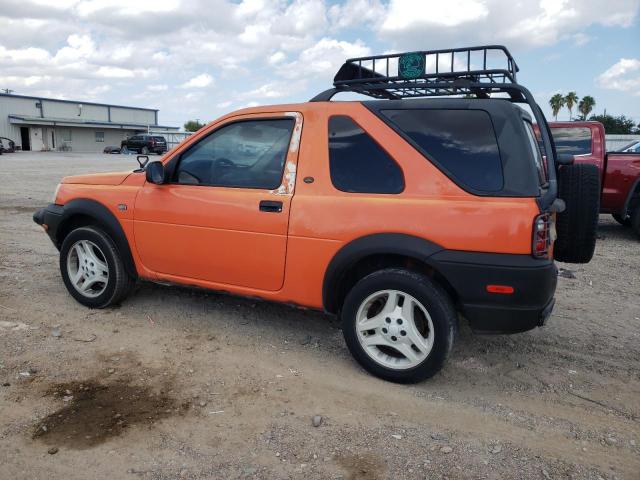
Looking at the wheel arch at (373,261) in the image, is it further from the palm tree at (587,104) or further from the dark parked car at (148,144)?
the palm tree at (587,104)

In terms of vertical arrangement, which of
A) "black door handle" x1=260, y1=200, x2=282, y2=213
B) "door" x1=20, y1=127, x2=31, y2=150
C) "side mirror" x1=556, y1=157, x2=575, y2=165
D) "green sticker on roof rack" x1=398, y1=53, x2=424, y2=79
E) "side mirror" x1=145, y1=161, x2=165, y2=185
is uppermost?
"door" x1=20, y1=127, x2=31, y2=150

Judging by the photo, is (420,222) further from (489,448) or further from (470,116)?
(489,448)

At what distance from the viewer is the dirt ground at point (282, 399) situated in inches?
105

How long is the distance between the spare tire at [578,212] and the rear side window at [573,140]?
18.1 ft

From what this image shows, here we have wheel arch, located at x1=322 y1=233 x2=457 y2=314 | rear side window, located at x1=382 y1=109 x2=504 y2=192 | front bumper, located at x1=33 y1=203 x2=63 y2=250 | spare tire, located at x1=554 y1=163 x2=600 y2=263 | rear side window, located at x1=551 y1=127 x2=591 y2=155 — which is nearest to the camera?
rear side window, located at x1=382 y1=109 x2=504 y2=192

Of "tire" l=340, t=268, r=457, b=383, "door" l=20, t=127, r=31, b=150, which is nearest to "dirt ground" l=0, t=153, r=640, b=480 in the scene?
"tire" l=340, t=268, r=457, b=383

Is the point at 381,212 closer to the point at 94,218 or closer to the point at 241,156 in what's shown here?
the point at 241,156

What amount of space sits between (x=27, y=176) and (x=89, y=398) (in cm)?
1704

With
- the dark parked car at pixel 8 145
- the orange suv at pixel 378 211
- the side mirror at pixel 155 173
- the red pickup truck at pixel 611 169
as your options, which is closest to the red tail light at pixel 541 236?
the orange suv at pixel 378 211

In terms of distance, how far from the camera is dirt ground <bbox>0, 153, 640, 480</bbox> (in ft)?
8.76

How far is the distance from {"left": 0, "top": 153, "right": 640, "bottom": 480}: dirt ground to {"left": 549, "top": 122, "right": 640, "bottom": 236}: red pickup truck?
4146mm

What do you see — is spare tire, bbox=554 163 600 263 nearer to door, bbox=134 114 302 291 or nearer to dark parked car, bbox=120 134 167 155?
door, bbox=134 114 302 291

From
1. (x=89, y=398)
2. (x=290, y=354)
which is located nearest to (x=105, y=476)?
(x=89, y=398)

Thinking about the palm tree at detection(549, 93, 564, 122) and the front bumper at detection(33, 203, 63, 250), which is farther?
the palm tree at detection(549, 93, 564, 122)
